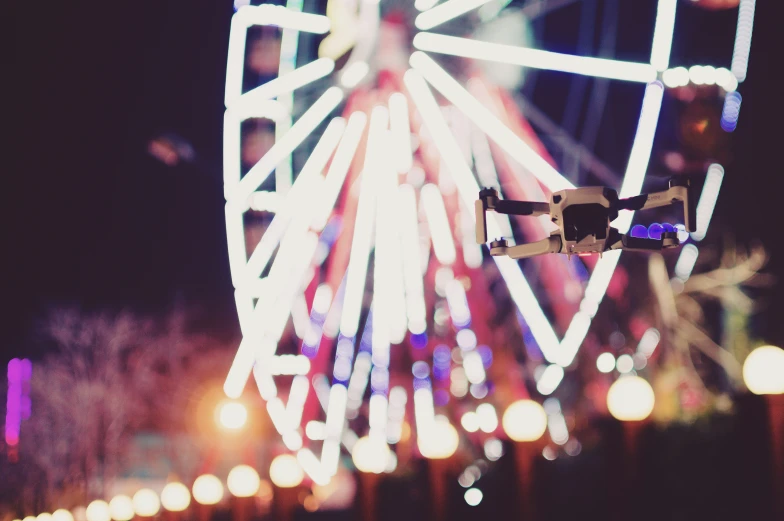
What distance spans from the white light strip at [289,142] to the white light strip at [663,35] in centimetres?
305

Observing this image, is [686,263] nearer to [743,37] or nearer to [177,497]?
[743,37]

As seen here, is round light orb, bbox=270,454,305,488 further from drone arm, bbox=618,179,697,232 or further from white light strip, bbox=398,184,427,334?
white light strip, bbox=398,184,427,334

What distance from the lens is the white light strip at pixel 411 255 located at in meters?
8.11

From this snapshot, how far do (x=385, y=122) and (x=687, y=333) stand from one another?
14261 mm

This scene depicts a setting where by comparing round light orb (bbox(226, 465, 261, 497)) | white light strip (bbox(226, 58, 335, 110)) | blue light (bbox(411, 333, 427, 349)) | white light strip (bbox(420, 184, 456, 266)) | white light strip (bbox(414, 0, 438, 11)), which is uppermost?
white light strip (bbox(414, 0, 438, 11))

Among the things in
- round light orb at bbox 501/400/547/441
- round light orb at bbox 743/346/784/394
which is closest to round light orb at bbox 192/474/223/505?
round light orb at bbox 501/400/547/441

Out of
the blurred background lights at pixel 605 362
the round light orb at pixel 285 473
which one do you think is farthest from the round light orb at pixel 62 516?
the blurred background lights at pixel 605 362

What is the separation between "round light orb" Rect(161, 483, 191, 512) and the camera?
18.0 ft

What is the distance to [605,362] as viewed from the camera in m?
16.7

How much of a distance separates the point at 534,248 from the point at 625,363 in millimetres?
14064

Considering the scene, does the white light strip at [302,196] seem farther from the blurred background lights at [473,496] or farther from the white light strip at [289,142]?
the blurred background lights at [473,496]

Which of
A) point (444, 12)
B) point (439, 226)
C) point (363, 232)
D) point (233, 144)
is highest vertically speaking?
point (444, 12)

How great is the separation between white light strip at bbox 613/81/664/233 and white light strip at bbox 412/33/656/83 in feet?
0.54

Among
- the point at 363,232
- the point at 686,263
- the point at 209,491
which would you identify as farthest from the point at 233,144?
the point at 686,263
